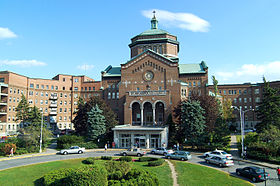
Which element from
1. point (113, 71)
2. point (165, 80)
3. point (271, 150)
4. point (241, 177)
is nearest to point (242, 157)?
point (271, 150)

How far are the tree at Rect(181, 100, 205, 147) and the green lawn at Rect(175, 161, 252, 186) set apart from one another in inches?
514

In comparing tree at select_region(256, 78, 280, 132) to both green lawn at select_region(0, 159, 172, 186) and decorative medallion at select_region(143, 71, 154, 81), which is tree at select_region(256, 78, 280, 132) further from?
decorative medallion at select_region(143, 71, 154, 81)

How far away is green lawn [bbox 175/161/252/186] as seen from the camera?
21.7 m

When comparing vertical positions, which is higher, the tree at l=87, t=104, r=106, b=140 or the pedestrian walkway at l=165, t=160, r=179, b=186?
the tree at l=87, t=104, r=106, b=140

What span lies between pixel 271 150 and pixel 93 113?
108ft

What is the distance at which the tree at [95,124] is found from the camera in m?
45.7

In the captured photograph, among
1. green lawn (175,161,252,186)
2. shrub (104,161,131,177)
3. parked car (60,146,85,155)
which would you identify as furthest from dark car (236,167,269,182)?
parked car (60,146,85,155)

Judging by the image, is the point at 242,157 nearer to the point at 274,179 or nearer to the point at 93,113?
the point at 274,179

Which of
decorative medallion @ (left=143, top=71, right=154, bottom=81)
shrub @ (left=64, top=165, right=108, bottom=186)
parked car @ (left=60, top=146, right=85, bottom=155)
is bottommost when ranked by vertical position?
parked car @ (left=60, top=146, right=85, bottom=155)

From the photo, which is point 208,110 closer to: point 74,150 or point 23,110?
point 74,150

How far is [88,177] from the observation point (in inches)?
626

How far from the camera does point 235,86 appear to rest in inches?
3100

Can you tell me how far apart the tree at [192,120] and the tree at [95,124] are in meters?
17.0

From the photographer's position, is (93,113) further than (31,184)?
Yes
